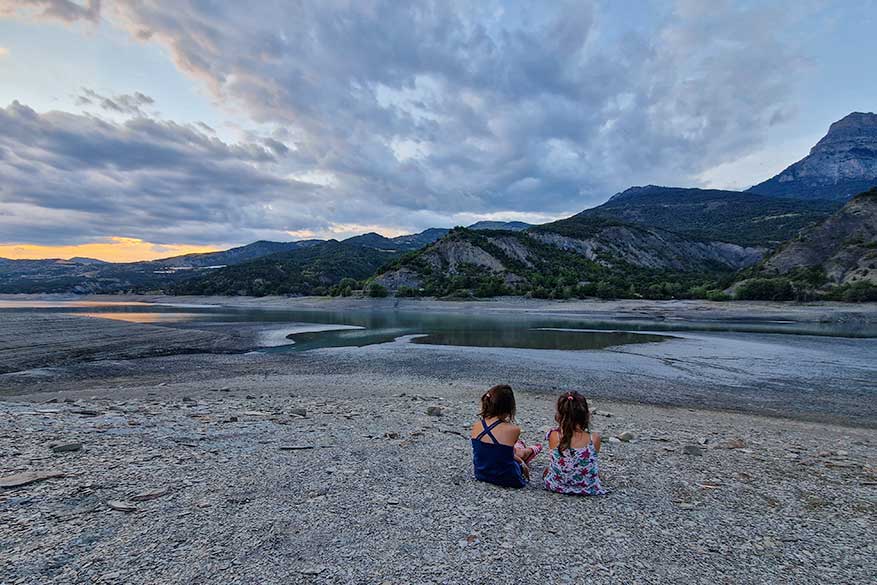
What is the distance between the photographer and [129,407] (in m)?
11.2

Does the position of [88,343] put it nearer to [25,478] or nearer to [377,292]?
[25,478]

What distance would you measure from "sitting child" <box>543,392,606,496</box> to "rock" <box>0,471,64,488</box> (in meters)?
6.91

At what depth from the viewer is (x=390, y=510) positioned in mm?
5352

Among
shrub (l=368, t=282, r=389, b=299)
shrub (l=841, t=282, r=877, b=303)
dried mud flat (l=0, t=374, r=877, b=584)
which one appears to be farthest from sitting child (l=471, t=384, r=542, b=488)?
shrub (l=368, t=282, r=389, b=299)

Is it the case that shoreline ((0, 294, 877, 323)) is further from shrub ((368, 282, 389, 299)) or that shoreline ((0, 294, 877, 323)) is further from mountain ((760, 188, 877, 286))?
mountain ((760, 188, 877, 286))

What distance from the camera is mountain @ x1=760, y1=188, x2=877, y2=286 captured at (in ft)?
232

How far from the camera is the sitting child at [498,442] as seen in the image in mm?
5883

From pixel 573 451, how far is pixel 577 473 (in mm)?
329

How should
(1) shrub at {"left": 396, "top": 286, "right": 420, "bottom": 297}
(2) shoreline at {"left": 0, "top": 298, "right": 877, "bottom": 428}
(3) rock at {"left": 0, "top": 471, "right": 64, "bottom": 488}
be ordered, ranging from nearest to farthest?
(3) rock at {"left": 0, "top": 471, "right": 64, "bottom": 488} → (2) shoreline at {"left": 0, "top": 298, "right": 877, "bottom": 428} → (1) shrub at {"left": 396, "top": 286, "right": 420, "bottom": 297}

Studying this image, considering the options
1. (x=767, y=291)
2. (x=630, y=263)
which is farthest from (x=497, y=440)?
(x=630, y=263)

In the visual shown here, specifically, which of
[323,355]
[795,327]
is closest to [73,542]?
[323,355]

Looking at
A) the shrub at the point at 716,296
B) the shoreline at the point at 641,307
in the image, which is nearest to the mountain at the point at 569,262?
the shrub at the point at 716,296

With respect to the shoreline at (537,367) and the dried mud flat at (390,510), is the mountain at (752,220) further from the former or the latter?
Result: the dried mud flat at (390,510)

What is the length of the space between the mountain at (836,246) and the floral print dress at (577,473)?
287 ft
